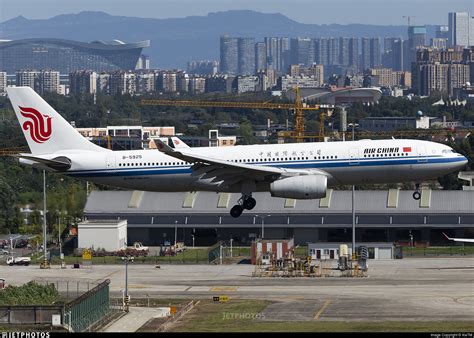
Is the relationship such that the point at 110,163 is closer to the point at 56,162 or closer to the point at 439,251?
the point at 56,162

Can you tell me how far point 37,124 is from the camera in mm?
96000

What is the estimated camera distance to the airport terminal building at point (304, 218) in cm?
14562

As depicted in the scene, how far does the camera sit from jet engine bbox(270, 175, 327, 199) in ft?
290

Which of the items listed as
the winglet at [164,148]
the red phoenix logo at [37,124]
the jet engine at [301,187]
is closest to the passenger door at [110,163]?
the red phoenix logo at [37,124]

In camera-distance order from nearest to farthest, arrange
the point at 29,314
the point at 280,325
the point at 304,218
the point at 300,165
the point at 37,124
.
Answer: the point at 29,314, the point at 280,325, the point at 300,165, the point at 37,124, the point at 304,218

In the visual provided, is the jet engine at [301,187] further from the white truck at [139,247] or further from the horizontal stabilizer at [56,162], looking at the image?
the white truck at [139,247]

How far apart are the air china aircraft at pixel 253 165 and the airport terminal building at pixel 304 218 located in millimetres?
54128

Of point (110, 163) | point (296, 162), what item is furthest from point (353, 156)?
point (110, 163)

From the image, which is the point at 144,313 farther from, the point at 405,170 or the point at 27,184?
the point at 27,184

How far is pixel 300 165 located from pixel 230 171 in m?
4.75

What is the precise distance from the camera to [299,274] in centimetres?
11425

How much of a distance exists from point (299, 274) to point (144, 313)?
82.5 feet

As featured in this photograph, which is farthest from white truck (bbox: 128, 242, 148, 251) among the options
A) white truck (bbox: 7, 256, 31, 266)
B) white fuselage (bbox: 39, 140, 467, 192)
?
white fuselage (bbox: 39, 140, 467, 192)

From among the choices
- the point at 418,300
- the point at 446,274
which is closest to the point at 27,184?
the point at 446,274
